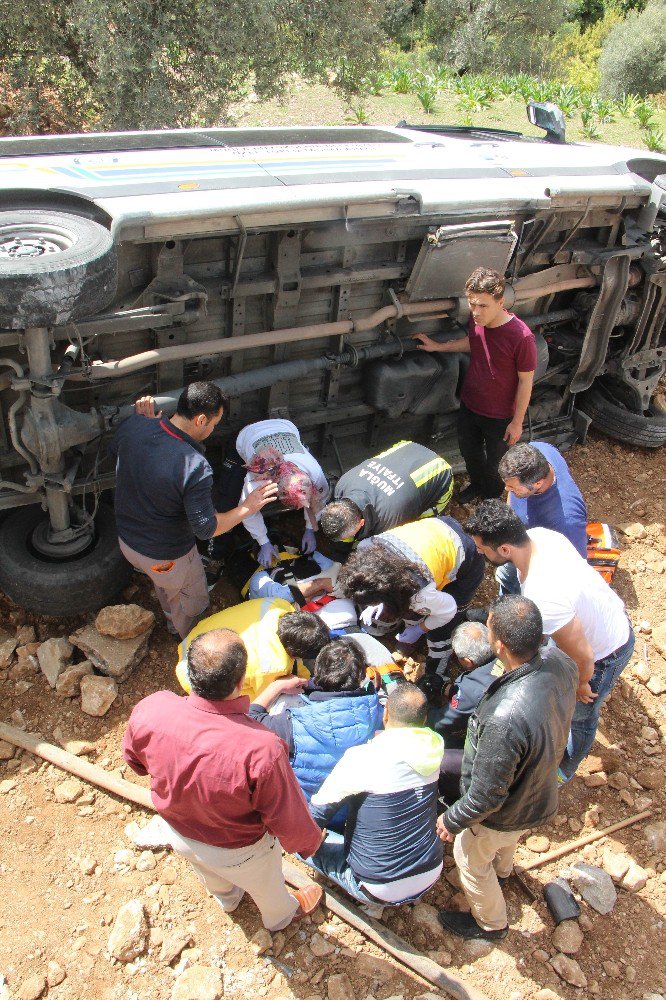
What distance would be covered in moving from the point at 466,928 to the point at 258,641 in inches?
66.0

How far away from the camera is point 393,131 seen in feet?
23.3

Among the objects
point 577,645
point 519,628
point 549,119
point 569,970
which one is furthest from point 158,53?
point 569,970

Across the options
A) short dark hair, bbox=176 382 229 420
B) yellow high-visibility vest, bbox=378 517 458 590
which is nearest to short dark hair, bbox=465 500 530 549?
yellow high-visibility vest, bbox=378 517 458 590

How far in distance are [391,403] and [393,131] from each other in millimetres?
2801

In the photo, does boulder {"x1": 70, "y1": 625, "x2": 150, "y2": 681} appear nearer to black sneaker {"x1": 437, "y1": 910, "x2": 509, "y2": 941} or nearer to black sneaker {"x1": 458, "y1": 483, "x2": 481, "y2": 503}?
black sneaker {"x1": 437, "y1": 910, "x2": 509, "y2": 941}

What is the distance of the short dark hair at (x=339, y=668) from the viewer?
3.89m

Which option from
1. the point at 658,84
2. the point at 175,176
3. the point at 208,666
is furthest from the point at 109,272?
the point at 658,84

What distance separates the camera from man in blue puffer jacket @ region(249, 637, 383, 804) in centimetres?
374

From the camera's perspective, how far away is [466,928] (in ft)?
12.4

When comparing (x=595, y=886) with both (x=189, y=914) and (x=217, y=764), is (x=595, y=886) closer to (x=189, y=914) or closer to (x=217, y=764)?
(x=189, y=914)

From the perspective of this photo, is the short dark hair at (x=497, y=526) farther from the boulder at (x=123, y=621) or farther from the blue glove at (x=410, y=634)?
the boulder at (x=123, y=621)

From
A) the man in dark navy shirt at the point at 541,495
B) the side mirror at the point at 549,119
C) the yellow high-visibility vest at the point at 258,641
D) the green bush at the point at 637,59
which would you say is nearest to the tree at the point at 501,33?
the green bush at the point at 637,59

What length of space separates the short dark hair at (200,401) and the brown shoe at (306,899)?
91.7 inches

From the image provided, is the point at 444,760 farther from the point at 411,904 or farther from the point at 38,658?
the point at 38,658
